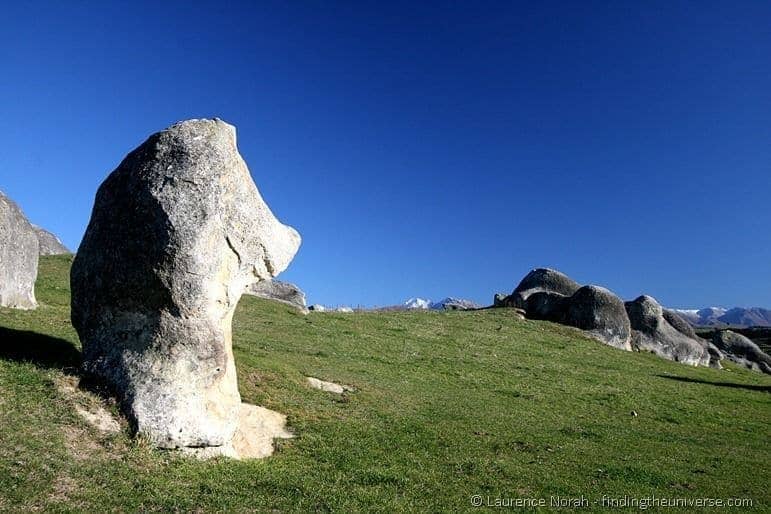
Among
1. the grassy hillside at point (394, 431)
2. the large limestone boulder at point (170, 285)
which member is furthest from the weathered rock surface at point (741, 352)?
the large limestone boulder at point (170, 285)

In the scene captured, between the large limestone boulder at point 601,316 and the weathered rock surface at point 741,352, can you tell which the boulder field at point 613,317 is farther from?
the weathered rock surface at point 741,352

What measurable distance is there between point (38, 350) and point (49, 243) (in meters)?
44.8

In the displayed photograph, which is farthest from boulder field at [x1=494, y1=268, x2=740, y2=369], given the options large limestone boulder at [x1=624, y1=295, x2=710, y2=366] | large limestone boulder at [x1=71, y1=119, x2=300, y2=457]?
large limestone boulder at [x1=71, y1=119, x2=300, y2=457]

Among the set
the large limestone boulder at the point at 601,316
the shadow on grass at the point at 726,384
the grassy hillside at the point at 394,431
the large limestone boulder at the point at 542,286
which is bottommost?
the grassy hillside at the point at 394,431

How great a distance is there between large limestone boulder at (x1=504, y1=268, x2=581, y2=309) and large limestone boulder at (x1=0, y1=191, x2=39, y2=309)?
150ft

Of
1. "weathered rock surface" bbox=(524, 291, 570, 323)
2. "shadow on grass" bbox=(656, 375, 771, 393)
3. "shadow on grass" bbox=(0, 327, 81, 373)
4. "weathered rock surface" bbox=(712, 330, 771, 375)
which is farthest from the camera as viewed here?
"weathered rock surface" bbox=(712, 330, 771, 375)

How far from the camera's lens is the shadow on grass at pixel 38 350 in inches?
604

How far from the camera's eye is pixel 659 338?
184 ft

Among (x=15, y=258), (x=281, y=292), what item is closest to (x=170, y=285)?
(x=15, y=258)

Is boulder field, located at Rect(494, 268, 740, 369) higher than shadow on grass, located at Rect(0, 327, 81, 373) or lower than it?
higher

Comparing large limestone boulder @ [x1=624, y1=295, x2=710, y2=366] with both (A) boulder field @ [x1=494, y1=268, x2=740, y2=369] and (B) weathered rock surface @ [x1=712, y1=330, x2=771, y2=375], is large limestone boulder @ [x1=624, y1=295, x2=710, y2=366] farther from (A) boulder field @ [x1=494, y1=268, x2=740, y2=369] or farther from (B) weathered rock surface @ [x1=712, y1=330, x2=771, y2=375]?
(B) weathered rock surface @ [x1=712, y1=330, x2=771, y2=375]

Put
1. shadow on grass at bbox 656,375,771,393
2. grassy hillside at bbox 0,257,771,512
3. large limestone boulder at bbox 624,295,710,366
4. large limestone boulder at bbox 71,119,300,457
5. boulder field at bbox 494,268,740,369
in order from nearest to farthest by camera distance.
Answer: grassy hillside at bbox 0,257,771,512 < large limestone boulder at bbox 71,119,300,457 < shadow on grass at bbox 656,375,771,393 < boulder field at bbox 494,268,740,369 < large limestone boulder at bbox 624,295,710,366

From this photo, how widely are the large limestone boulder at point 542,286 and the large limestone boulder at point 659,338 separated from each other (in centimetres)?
659

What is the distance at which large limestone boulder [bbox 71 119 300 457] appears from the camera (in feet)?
45.9
